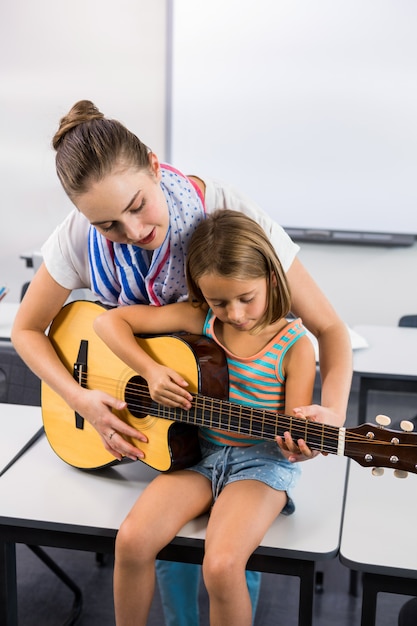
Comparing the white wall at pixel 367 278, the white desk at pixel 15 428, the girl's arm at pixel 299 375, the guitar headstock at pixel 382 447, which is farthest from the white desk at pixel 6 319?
the white wall at pixel 367 278

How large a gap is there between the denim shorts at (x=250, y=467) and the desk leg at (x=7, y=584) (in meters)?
0.41

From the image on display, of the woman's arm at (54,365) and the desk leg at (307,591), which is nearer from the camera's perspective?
the desk leg at (307,591)

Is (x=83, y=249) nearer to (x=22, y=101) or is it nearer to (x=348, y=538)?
(x=348, y=538)

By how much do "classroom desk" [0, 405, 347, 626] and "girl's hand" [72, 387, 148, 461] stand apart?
0.09 meters

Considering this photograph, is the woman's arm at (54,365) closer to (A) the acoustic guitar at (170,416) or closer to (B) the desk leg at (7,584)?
(A) the acoustic guitar at (170,416)

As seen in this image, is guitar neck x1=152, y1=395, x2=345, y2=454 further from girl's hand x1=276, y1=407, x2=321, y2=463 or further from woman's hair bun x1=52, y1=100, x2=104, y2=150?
woman's hair bun x1=52, y1=100, x2=104, y2=150

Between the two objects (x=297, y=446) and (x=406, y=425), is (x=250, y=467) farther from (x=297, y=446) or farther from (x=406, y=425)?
(x=406, y=425)

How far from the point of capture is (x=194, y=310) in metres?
1.57

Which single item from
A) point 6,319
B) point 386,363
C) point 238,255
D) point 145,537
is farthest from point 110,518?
point 6,319

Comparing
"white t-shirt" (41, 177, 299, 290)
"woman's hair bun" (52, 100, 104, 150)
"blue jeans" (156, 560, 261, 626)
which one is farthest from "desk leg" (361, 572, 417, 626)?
"woman's hair bun" (52, 100, 104, 150)

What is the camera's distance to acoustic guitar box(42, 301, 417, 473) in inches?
49.9

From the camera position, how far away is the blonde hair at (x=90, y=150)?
131 cm

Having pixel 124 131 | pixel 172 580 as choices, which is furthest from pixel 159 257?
pixel 172 580

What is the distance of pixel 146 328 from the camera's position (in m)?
1.56
